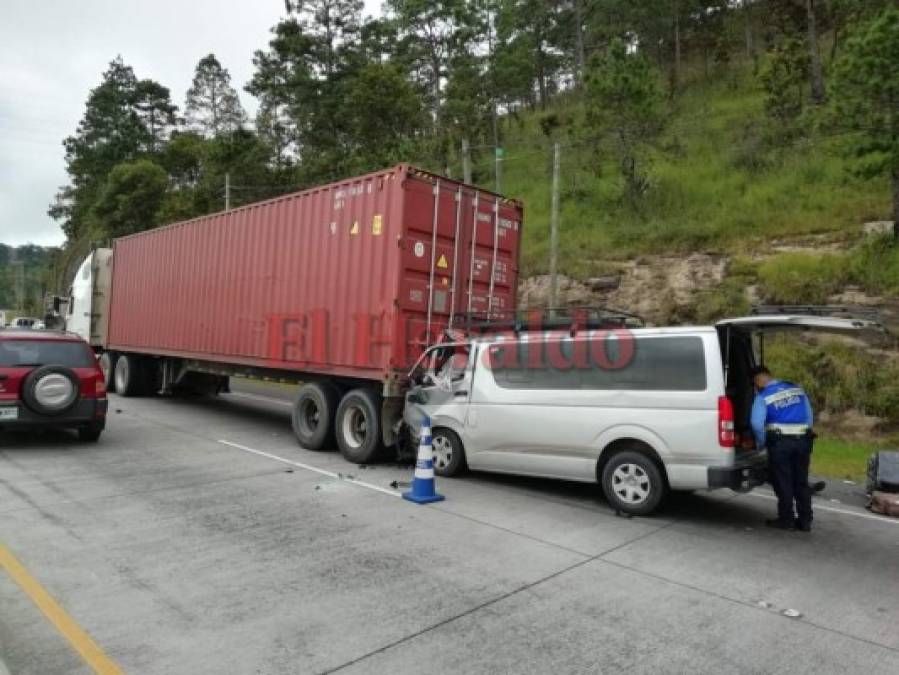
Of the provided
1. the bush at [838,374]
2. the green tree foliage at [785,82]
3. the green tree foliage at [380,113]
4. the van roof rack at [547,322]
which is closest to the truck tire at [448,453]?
the van roof rack at [547,322]

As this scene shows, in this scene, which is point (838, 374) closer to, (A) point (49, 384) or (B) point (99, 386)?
(B) point (99, 386)

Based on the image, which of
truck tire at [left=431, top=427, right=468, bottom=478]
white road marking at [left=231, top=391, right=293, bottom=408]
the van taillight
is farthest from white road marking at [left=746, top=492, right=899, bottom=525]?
white road marking at [left=231, top=391, right=293, bottom=408]

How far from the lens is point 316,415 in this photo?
9797mm

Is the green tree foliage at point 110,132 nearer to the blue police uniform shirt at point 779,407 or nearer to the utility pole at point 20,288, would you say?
the utility pole at point 20,288

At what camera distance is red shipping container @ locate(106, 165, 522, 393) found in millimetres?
8523

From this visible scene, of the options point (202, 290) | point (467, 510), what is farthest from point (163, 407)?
point (467, 510)

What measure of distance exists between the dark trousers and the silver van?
0.58 ft

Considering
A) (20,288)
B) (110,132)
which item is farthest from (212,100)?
(20,288)

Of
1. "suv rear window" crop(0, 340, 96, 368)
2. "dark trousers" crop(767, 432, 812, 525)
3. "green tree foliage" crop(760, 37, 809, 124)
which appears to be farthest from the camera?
"green tree foliage" crop(760, 37, 809, 124)

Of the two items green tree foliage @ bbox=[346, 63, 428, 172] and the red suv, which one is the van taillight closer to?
the red suv

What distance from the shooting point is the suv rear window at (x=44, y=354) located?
9.06m

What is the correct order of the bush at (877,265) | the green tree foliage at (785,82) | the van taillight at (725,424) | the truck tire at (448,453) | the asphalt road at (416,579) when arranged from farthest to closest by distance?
the green tree foliage at (785,82)
the bush at (877,265)
the truck tire at (448,453)
the van taillight at (725,424)
the asphalt road at (416,579)

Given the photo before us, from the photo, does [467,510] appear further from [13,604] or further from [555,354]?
[13,604]

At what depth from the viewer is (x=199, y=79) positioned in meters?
60.9
